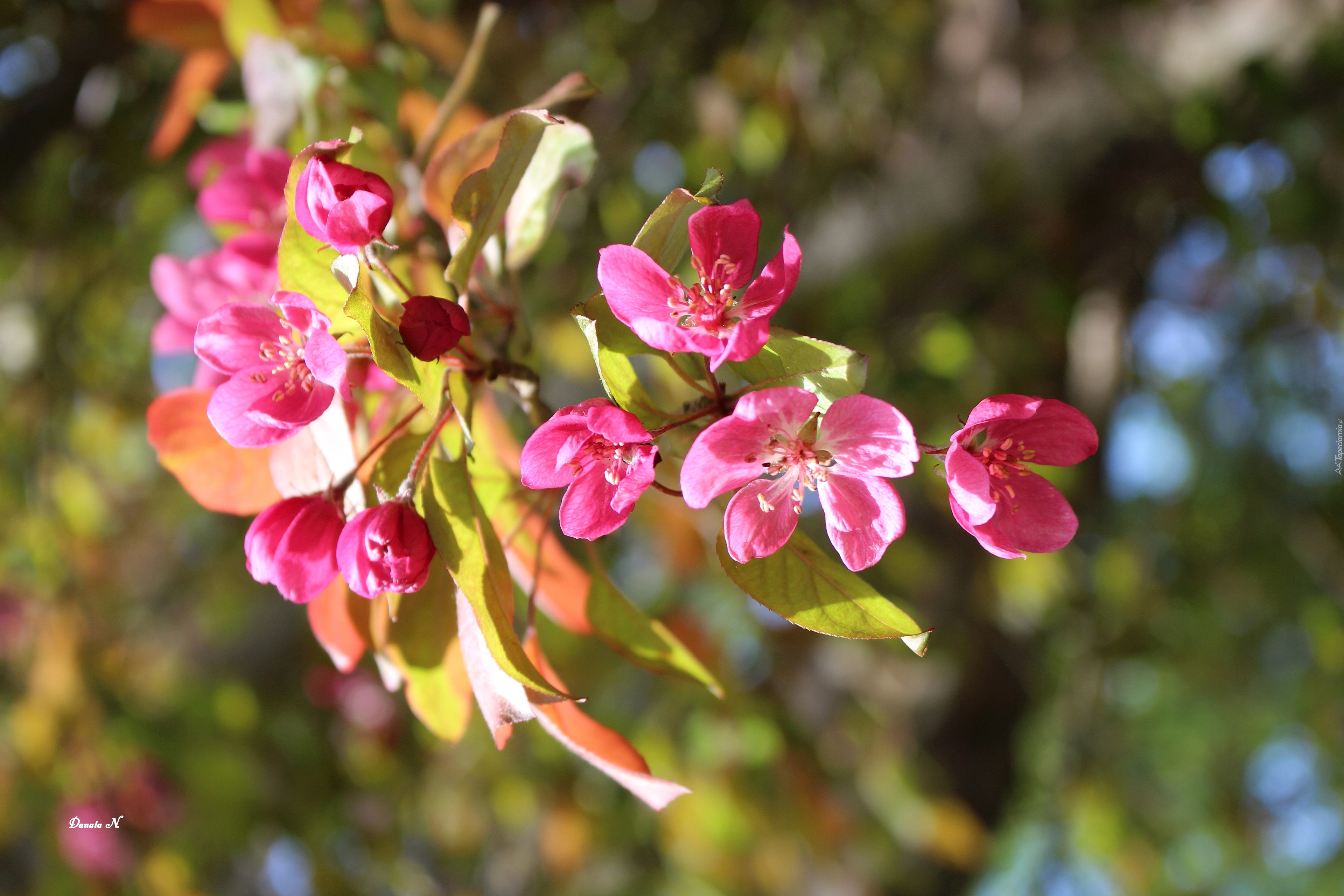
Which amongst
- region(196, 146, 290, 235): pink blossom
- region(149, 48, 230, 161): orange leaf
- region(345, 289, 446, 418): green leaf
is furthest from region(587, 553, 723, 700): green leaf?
region(149, 48, 230, 161): orange leaf

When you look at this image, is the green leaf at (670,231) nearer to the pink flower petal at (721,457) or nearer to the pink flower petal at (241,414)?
the pink flower petal at (721,457)

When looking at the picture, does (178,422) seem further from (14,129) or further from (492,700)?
(14,129)

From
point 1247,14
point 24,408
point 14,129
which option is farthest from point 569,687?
point 1247,14

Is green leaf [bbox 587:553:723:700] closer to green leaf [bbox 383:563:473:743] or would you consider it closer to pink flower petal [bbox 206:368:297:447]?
green leaf [bbox 383:563:473:743]

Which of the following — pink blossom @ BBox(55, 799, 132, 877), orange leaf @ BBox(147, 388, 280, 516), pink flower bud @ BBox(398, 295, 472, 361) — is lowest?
pink blossom @ BBox(55, 799, 132, 877)

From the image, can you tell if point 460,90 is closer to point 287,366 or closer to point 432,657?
point 287,366

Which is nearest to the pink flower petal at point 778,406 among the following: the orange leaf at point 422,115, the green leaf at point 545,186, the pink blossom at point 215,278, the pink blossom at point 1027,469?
the pink blossom at point 1027,469
